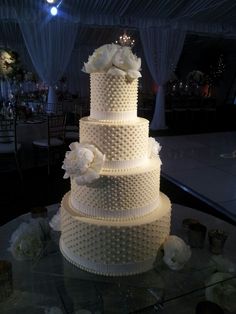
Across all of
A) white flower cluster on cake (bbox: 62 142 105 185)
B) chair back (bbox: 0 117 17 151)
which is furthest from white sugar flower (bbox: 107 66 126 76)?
chair back (bbox: 0 117 17 151)

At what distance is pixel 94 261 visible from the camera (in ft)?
4.83

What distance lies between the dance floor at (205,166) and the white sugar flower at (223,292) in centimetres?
205

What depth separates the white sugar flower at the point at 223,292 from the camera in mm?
1235

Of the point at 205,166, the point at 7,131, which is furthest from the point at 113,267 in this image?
the point at 205,166

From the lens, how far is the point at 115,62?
1423 millimetres

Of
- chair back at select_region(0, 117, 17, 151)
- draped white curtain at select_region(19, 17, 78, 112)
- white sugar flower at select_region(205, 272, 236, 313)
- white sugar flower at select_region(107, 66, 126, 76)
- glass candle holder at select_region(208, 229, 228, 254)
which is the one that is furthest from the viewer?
draped white curtain at select_region(19, 17, 78, 112)

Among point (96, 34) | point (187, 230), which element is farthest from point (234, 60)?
point (187, 230)

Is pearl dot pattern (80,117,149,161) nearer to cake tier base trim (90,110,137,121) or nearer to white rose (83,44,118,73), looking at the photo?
cake tier base trim (90,110,137,121)

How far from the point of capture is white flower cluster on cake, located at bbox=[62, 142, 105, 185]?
1319 mm

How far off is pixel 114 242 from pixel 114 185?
27cm

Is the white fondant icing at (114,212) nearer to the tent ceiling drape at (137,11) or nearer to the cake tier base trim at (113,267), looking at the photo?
the cake tier base trim at (113,267)

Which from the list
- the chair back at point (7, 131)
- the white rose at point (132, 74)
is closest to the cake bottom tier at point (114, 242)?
the white rose at point (132, 74)

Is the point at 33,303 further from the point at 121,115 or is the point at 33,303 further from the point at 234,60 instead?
the point at 234,60

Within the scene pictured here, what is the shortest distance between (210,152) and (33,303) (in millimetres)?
5230
